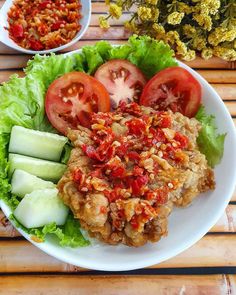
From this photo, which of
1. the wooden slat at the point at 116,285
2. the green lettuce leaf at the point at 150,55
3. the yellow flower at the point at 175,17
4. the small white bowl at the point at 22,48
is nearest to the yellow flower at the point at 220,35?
the yellow flower at the point at 175,17

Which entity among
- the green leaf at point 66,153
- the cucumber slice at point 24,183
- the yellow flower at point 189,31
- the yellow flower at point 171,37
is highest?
the yellow flower at point 189,31

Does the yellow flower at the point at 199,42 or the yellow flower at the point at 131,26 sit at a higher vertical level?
the yellow flower at the point at 131,26

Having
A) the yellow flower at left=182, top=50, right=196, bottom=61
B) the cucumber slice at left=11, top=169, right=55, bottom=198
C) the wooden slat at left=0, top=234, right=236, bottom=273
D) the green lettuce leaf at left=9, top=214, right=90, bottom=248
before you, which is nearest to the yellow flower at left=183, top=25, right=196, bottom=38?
the yellow flower at left=182, top=50, right=196, bottom=61

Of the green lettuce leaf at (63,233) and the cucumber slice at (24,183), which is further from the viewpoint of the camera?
the cucumber slice at (24,183)

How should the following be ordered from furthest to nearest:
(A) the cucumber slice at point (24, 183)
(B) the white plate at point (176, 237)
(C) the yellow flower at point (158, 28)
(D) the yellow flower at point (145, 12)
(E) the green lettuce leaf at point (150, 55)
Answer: (C) the yellow flower at point (158, 28), (D) the yellow flower at point (145, 12), (E) the green lettuce leaf at point (150, 55), (A) the cucumber slice at point (24, 183), (B) the white plate at point (176, 237)

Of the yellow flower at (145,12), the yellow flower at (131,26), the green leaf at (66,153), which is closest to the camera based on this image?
the green leaf at (66,153)

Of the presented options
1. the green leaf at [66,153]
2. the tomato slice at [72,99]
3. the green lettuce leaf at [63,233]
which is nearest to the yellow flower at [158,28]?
the tomato slice at [72,99]

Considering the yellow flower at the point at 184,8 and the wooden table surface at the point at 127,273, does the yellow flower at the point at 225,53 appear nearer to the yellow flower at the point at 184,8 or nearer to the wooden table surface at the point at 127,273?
the yellow flower at the point at 184,8
